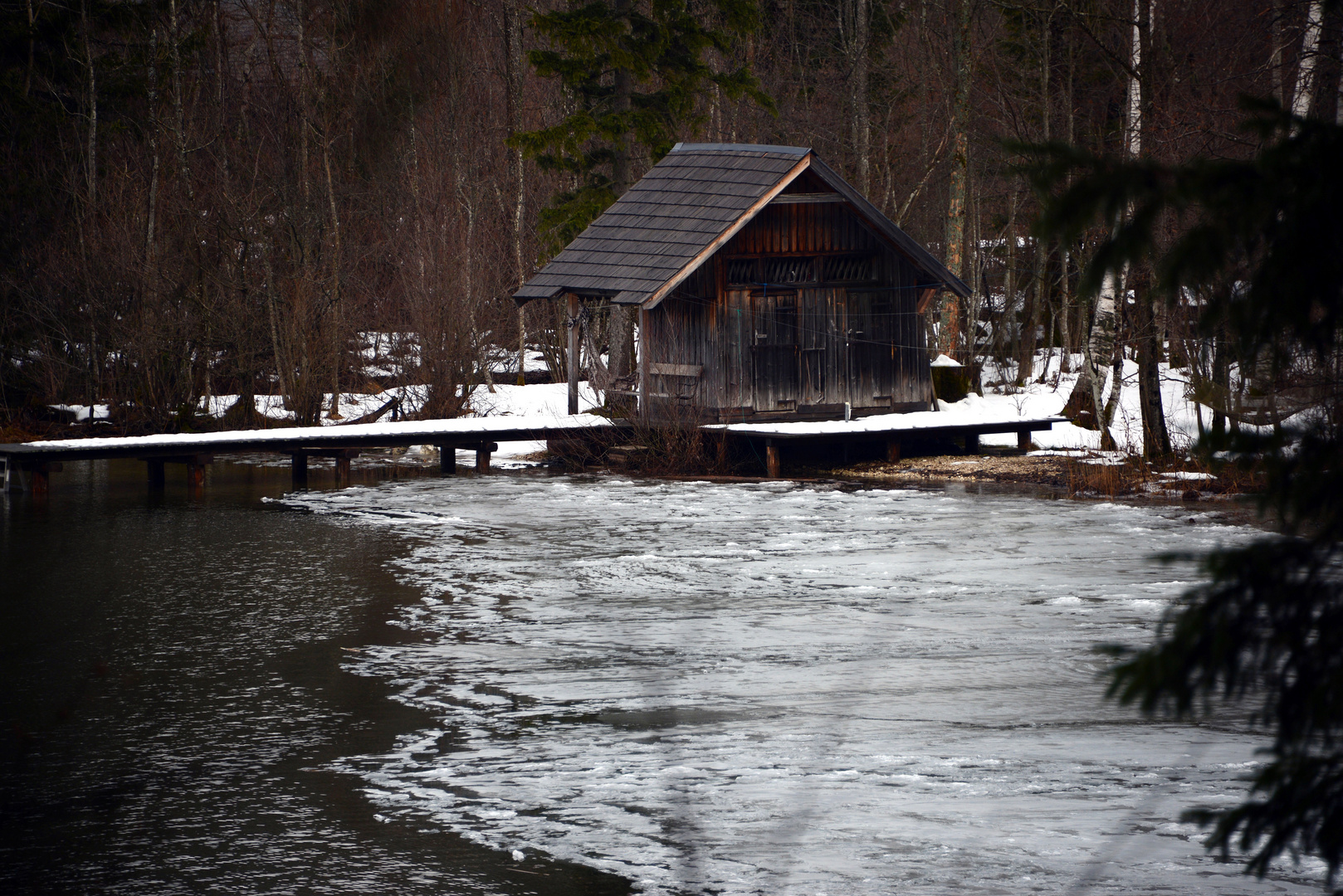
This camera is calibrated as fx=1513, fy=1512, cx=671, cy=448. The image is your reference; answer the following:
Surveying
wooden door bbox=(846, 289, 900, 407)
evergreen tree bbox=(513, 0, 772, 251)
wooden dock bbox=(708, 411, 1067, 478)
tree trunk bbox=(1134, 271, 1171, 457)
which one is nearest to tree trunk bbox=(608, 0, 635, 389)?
evergreen tree bbox=(513, 0, 772, 251)

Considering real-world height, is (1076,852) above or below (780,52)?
below

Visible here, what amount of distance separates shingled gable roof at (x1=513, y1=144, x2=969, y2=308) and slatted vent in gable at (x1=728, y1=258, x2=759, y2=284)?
55 centimetres

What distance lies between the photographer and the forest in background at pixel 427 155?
90.9 ft

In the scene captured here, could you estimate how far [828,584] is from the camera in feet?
47.1

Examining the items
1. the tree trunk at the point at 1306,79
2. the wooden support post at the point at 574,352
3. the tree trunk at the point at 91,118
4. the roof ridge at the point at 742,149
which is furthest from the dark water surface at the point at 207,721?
the tree trunk at the point at 91,118

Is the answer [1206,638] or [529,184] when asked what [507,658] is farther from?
[529,184]

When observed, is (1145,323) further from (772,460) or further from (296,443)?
(296,443)

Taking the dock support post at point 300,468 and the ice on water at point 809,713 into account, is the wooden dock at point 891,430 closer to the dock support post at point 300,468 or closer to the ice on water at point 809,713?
the ice on water at point 809,713

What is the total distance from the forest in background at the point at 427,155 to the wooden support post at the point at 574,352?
7.34 feet

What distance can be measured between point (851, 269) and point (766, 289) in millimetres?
1741

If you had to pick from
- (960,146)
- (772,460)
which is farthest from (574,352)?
(960,146)

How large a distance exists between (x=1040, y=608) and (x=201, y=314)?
21179 millimetres

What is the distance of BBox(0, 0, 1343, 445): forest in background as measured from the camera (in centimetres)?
2770

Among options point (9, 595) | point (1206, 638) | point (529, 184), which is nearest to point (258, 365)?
point (529, 184)
